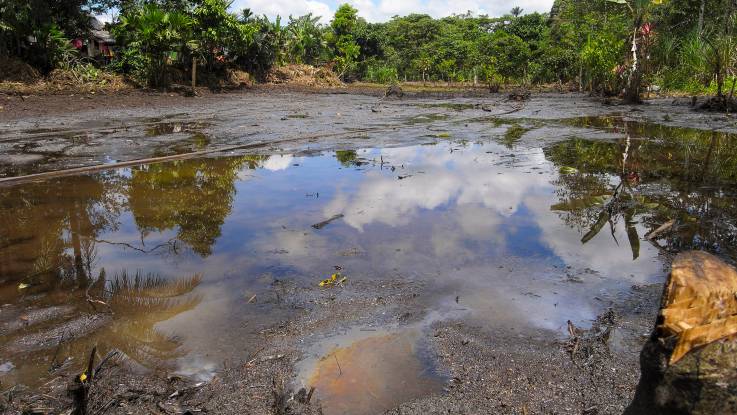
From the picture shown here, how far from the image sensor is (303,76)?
31.7 m

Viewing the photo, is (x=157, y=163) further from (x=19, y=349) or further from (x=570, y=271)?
(x=570, y=271)

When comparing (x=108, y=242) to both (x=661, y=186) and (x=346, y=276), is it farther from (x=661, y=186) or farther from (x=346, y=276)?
(x=661, y=186)

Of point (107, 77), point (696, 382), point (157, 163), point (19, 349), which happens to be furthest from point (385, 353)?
point (107, 77)

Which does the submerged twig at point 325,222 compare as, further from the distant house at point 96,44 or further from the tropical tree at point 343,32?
the tropical tree at point 343,32

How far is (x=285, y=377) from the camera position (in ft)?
8.56

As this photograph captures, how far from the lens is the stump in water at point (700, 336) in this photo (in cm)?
158

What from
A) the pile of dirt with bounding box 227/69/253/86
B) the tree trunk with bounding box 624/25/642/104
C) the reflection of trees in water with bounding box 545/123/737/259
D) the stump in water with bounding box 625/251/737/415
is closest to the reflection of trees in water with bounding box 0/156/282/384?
the stump in water with bounding box 625/251/737/415

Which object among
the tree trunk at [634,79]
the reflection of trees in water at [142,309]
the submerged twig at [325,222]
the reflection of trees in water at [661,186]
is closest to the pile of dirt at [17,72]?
the submerged twig at [325,222]

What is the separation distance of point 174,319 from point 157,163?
5387mm

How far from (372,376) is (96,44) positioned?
31.1m

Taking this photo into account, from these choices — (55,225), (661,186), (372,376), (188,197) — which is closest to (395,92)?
(661,186)

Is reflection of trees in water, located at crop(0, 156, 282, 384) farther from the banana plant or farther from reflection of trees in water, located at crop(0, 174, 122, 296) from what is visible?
the banana plant

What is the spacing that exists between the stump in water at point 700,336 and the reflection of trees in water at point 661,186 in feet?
10.2

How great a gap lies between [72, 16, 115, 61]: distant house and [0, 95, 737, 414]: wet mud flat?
1774 centimetres
